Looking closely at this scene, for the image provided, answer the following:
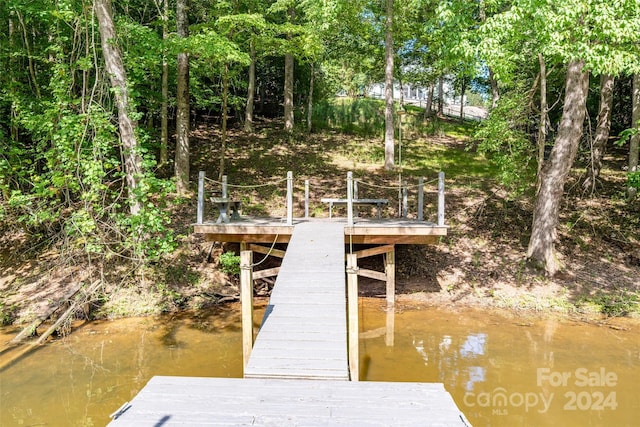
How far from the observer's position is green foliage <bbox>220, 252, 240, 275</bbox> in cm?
930

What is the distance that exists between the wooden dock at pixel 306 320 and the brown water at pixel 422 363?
1.40 meters

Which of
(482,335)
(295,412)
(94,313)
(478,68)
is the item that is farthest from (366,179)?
(295,412)

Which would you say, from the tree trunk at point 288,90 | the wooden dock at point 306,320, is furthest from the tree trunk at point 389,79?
the wooden dock at point 306,320

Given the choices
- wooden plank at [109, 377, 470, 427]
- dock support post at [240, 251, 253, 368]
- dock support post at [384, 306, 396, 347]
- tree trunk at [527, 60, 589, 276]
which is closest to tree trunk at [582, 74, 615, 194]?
tree trunk at [527, 60, 589, 276]

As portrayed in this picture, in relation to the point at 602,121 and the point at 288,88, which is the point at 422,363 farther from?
the point at 288,88

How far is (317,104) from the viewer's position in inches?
940

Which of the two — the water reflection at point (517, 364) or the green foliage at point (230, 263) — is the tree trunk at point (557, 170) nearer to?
the water reflection at point (517, 364)

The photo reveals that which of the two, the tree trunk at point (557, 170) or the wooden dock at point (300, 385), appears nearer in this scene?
the wooden dock at point (300, 385)

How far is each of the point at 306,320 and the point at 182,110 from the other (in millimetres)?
9194

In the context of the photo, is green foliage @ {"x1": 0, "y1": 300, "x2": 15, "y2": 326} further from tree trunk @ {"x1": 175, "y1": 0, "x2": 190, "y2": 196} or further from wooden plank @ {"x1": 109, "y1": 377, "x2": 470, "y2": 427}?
wooden plank @ {"x1": 109, "y1": 377, "x2": 470, "y2": 427}

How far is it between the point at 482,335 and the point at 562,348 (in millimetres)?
1298

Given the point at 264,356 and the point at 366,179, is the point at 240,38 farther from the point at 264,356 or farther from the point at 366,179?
the point at 264,356

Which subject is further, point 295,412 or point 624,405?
point 624,405

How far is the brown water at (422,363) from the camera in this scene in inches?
207
